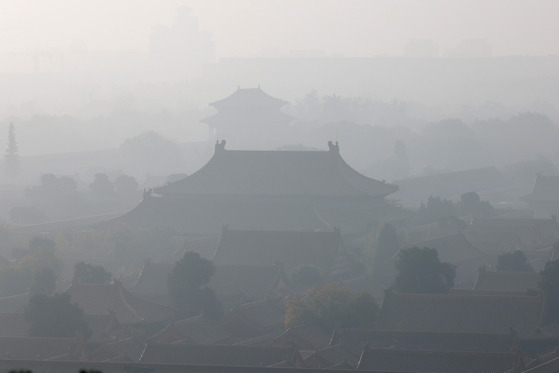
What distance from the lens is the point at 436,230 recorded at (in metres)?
42.0

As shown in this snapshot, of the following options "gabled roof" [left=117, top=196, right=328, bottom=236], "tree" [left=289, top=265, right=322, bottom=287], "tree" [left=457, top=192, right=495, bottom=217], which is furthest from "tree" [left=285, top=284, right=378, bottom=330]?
"tree" [left=457, top=192, right=495, bottom=217]

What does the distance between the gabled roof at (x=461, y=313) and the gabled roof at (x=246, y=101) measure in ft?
214

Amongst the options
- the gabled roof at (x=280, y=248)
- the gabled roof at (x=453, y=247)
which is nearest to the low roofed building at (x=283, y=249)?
the gabled roof at (x=280, y=248)

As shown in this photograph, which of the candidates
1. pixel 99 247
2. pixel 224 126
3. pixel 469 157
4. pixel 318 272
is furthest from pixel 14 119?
pixel 318 272

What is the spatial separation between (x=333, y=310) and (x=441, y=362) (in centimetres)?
531

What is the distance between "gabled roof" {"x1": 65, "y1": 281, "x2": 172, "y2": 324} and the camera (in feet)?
94.2

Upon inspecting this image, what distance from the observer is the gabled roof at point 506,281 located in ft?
103

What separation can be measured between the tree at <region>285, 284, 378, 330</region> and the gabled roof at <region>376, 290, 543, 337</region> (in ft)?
1.21

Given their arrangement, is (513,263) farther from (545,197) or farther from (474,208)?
(545,197)

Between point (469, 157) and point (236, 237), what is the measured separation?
5158cm

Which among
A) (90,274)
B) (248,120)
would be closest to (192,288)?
(90,274)

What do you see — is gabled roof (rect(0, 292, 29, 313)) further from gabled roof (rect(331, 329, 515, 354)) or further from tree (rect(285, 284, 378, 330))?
gabled roof (rect(331, 329, 515, 354))

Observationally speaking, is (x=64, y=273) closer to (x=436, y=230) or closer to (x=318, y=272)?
(x=318, y=272)

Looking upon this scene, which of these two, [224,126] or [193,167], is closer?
[193,167]
